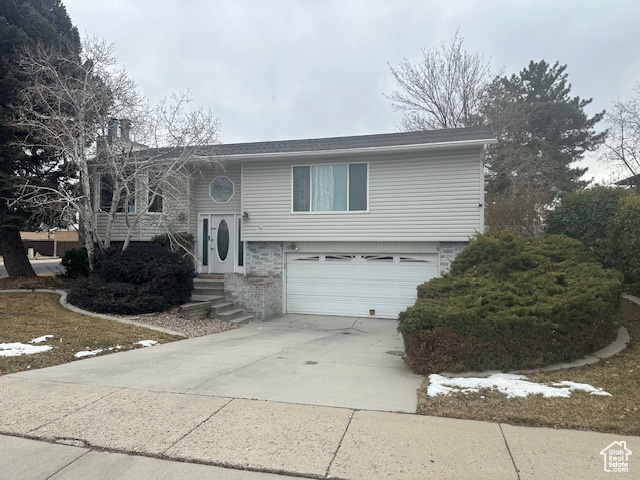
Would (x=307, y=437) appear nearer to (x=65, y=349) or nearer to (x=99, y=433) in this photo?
(x=99, y=433)

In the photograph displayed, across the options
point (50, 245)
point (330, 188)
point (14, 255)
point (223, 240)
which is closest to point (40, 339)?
point (223, 240)

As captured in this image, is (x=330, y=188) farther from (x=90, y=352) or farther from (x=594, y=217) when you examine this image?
(x=90, y=352)

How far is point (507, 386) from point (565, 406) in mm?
675

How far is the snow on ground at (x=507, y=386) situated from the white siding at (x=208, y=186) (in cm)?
986

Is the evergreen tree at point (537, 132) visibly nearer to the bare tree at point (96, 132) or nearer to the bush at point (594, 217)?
the bush at point (594, 217)

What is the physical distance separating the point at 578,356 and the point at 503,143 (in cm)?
1941

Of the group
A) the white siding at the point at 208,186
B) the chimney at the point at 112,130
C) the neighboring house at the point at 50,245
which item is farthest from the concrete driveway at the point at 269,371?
the neighboring house at the point at 50,245

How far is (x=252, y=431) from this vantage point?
4.02 metres

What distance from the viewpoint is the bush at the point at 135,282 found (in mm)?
10188

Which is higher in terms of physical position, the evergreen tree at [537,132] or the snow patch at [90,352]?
the evergreen tree at [537,132]

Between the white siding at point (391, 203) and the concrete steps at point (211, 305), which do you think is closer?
the concrete steps at point (211, 305)

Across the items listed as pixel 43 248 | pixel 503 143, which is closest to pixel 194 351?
pixel 503 143

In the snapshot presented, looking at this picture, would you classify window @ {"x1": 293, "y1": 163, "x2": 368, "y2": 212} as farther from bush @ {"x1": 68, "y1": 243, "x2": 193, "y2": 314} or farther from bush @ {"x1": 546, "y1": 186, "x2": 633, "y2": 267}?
bush @ {"x1": 546, "y1": 186, "x2": 633, "y2": 267}

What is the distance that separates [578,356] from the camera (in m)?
5.95
